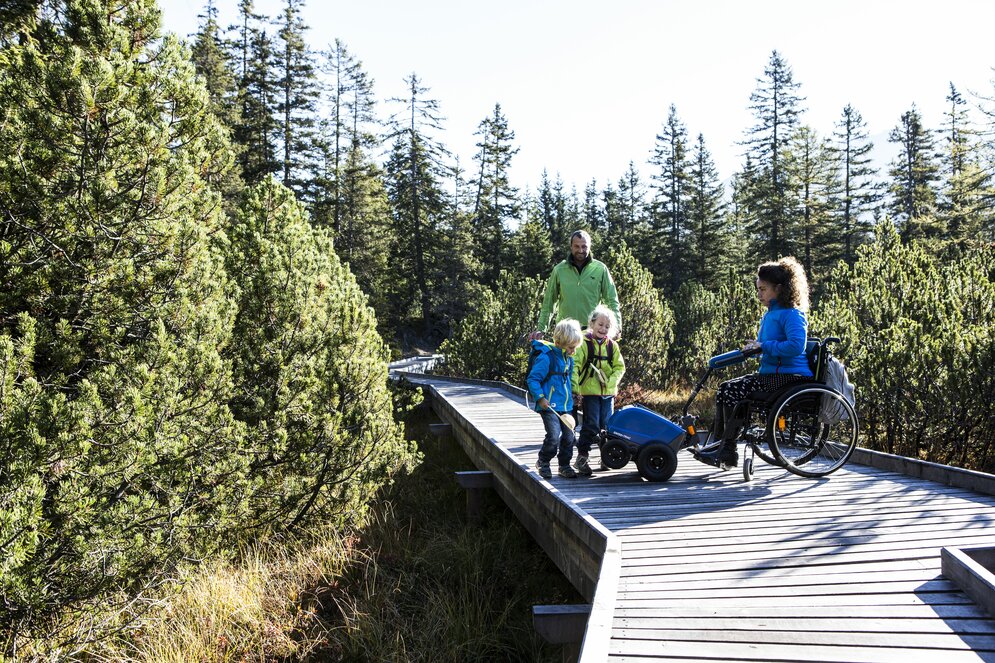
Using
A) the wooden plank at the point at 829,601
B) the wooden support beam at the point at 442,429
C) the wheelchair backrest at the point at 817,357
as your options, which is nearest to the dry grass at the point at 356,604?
the wooden plank at the point at 829,601

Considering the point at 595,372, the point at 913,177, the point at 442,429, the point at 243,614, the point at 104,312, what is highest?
the point at 913,177

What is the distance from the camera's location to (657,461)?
5.98 metres

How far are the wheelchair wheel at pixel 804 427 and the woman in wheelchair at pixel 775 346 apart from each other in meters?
0.17

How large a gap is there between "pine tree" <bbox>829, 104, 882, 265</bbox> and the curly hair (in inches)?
1756

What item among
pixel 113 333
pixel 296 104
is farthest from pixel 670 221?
pixel 113 333

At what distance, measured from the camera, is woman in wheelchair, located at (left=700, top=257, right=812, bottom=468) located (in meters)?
5.54

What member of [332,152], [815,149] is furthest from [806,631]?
[815,149]

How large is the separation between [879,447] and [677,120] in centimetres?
4704

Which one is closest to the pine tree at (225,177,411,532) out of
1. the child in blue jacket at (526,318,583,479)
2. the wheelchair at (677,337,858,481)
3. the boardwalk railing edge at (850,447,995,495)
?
the child in blue jacket at (526,318,583,479)

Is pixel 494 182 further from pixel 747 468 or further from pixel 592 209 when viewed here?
pixel 747 468

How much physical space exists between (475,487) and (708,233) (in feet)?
140

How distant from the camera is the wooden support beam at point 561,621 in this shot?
13.5ft

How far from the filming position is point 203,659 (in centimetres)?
548

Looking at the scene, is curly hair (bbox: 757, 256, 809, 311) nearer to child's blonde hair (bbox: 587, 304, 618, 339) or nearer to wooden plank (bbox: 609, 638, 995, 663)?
child's blonde hair (bbox: 587, 304, 618, 339)
